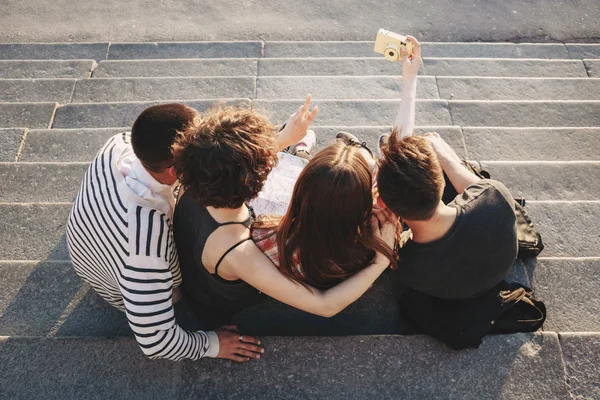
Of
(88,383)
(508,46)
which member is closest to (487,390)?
(88,383)

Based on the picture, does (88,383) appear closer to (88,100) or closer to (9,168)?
(9,168)

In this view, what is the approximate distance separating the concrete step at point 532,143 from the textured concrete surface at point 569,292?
1.26 m

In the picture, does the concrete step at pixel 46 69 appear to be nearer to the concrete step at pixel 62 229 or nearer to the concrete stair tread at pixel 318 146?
the concrete stair tread at pixel 318 146

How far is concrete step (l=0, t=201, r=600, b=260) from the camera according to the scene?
123 inches

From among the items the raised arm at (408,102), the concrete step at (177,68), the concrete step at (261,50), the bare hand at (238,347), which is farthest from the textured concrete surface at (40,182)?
the concrete step at (261,50)

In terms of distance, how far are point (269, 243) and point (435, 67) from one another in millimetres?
3973

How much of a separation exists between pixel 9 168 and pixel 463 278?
3.15m

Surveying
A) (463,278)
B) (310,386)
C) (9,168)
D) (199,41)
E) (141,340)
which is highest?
(463,278)

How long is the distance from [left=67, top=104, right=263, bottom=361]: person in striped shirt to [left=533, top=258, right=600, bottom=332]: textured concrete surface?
1835 millimetres

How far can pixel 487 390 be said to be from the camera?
2.39m

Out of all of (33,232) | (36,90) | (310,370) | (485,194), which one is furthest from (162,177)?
A: (36,90)

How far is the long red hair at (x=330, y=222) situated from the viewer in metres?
2.03

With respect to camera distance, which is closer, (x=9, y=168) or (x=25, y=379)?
(x=25, y=379)

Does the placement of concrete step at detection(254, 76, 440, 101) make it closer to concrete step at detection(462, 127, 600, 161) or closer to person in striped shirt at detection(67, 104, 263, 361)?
concrete step at detection(462, 127, 600, 161)
